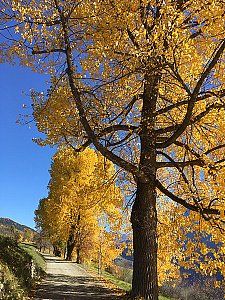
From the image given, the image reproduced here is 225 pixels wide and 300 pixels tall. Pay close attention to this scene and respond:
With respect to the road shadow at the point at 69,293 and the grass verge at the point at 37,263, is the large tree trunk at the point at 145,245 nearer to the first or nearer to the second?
the road shadow at the point at 69,293

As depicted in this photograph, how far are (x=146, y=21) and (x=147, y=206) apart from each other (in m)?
4.34

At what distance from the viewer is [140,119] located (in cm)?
828

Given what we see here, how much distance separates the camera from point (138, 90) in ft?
28.4

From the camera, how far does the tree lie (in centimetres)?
643

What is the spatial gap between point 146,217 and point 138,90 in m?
3.18

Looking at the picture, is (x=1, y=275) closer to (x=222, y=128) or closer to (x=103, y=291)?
(x=103, y=291)

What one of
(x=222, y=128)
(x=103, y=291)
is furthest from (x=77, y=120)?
(x=103, y=291)

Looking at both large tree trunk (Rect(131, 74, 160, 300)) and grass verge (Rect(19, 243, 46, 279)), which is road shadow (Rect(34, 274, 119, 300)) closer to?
grass verge (Rect(19, 243, 46, 279))

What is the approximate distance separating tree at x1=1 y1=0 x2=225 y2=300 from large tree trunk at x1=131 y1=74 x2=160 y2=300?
0.02 metres

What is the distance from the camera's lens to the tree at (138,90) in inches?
253

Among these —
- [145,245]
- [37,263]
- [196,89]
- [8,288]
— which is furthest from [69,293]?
[196,89]

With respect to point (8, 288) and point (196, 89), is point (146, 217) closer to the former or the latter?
point (8, 288)

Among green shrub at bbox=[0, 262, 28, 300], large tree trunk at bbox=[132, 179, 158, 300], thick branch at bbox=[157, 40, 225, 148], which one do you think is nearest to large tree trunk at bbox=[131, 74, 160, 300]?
large tree trunk at bbox=[132, 179, 158, 300]

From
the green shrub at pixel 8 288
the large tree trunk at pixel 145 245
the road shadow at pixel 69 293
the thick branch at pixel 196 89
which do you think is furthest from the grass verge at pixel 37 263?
the thick branch at pixel 196 89
